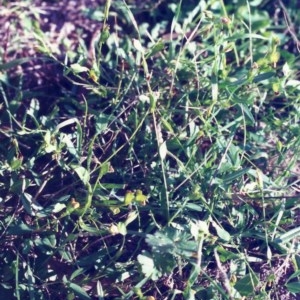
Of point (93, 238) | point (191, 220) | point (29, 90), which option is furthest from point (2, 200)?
point (191, 220)

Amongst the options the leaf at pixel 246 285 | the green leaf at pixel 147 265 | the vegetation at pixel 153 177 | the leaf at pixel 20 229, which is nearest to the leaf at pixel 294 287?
the vegetation at pixel 153 177

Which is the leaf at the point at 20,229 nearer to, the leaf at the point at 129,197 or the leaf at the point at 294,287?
the leaf at the point at 129,197

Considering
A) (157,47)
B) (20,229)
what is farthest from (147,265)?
(157,47)

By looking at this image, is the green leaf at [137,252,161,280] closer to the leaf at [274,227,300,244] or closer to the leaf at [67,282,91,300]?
the leaf at [67,282,91,300]

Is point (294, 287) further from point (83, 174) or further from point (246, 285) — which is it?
point (83, 174)

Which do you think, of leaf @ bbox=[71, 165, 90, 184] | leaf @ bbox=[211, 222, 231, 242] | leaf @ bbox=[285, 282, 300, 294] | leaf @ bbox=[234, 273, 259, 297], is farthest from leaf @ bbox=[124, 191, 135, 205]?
leaf @ bbox=[285, 282, 300, 294]

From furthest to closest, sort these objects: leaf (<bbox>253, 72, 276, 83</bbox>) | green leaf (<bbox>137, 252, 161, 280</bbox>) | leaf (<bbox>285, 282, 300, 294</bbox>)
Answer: leaf (<bbox>253, 72, 276, 83</bbox>)
leaf (<bbox>285, 282, 300, 294</bbox>)
green leaf (<bbox>137, 252, 161, 280</bbox>)

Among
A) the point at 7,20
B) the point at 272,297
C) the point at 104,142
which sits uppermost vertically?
the point at 7,20

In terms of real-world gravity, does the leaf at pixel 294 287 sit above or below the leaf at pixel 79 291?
below

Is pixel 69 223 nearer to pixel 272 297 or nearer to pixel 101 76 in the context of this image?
pixel 101 76
